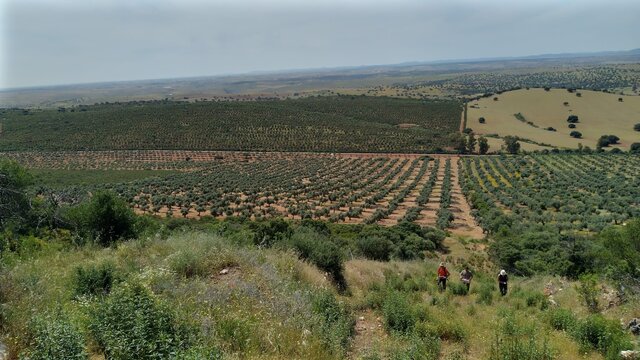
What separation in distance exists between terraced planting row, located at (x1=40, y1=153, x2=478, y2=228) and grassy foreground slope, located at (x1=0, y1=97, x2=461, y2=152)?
648 inches

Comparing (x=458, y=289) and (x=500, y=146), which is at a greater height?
(x=458, y=289)

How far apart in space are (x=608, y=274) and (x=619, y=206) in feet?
106

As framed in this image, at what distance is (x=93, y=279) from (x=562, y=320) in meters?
9.67

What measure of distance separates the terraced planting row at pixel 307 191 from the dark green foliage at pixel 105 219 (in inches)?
621

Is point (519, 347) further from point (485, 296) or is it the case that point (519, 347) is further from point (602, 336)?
point (485, 296)

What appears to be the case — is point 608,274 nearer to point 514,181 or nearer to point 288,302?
point 288,302

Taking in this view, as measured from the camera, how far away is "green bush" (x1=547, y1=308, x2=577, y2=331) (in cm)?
850

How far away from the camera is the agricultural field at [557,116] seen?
3829 inches

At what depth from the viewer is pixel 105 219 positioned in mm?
17016

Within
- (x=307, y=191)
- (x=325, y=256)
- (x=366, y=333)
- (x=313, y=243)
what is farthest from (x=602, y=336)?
(x=307, y=191)

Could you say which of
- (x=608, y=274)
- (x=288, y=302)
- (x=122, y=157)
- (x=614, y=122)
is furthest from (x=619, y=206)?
(x=614, y=122)

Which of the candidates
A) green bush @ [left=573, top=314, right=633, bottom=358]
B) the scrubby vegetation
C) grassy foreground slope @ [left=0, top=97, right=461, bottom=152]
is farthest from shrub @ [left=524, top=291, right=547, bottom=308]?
grassy foreground slope @ [left=0, top=97, right=461, bottom=152]

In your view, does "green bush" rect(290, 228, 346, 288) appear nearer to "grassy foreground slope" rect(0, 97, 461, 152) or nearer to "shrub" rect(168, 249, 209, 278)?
"shrub" rect(168, 249, 209, 278)

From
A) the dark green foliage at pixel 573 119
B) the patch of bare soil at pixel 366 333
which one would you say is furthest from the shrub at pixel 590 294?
the dark green foliage at pixel 573 119
